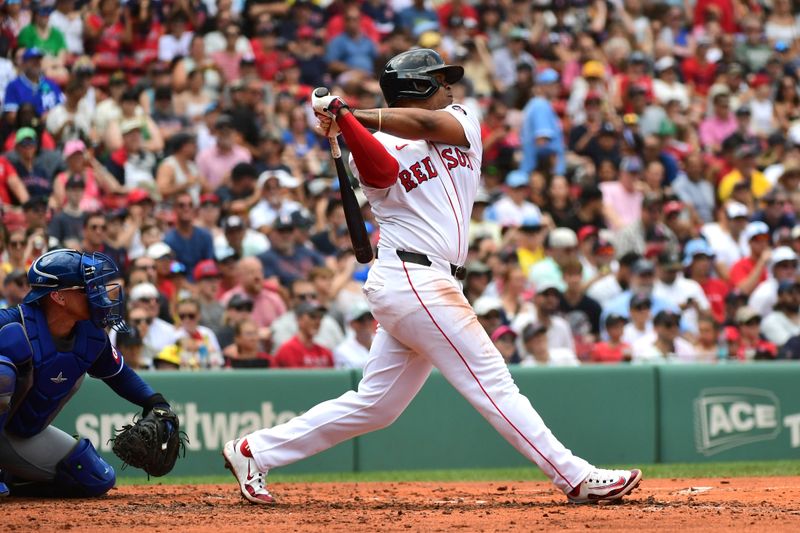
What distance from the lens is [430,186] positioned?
251 inches

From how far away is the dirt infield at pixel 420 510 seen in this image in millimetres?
5785

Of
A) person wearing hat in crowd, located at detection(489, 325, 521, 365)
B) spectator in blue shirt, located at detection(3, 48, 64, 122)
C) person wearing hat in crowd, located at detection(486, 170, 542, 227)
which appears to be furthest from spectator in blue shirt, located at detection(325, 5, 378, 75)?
person wearing hat in crowd, located at detection(489, 325, 521, 365)

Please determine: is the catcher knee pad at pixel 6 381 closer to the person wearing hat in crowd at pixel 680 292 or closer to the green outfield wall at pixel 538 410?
the green outfield wall at pixel 538 410

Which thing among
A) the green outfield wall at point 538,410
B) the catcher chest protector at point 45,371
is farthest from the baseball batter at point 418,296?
the green outfield wall at point 538,410

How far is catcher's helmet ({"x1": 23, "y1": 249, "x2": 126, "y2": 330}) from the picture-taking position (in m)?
6.59

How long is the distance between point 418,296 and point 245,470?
1298 millimetres

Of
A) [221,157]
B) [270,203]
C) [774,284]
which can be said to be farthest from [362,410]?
[774,284]

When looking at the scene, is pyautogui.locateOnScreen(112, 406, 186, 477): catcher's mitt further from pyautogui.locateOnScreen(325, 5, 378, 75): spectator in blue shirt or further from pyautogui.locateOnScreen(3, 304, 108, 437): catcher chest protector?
pyautogui.locateOnScreen(325, 5, 378, 75): spectator in blue shirt

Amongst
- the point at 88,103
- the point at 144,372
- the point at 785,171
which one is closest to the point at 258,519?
the point at 144,372

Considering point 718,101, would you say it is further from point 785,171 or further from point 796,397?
point 796,397

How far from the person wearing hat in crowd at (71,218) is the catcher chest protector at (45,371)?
4678mm

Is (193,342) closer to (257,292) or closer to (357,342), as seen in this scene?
(257,292)

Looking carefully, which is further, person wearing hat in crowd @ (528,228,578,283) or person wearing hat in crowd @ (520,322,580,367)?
person wearing hat in crowd @ (528,228,578,283)

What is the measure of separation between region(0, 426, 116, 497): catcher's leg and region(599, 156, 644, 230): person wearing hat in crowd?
8.51 meters
